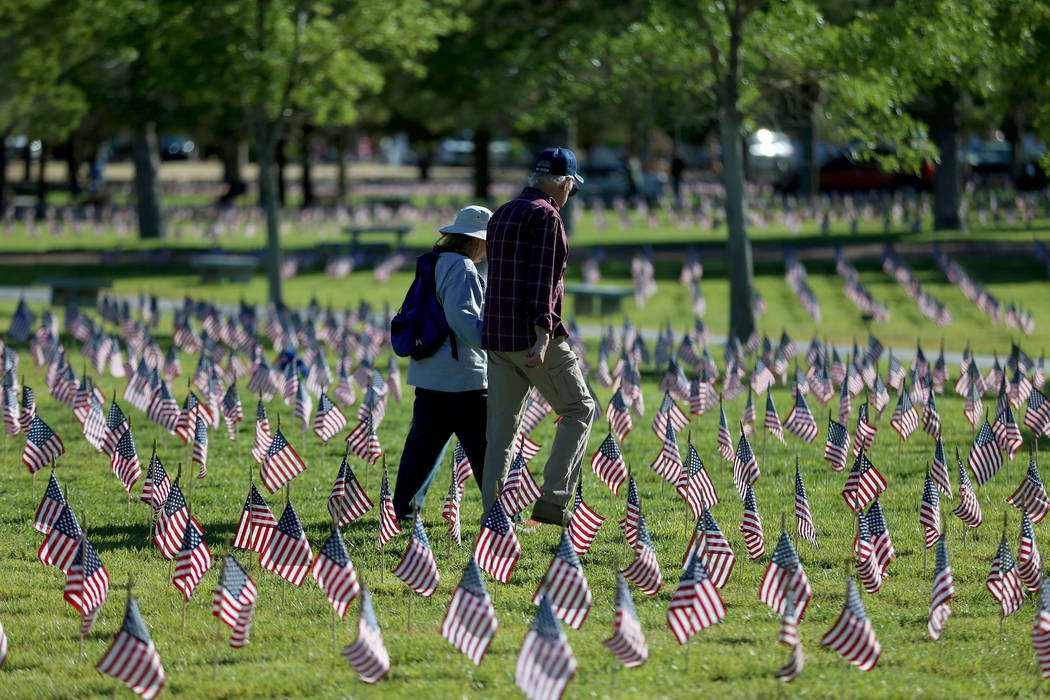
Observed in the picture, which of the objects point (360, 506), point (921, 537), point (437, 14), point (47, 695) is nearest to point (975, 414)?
point (921, 537)

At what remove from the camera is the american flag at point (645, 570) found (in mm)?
6902

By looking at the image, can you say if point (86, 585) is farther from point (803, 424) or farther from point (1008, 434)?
point (1008, 434)

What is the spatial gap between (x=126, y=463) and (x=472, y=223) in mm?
2744

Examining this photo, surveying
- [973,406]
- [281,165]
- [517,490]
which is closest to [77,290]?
[973,406]

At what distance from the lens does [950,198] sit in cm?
3497

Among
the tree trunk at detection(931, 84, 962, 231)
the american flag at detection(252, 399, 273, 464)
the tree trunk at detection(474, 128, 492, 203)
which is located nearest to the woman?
the american flag at detection(252, 399, 273, 464)

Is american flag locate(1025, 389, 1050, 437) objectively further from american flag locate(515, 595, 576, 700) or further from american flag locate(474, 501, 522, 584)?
american flag locate(515, 595, 576, 700)

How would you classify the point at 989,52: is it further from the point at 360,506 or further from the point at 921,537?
the point at 360,506

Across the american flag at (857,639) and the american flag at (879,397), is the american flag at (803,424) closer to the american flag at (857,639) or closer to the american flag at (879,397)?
the american flag at (879,397)

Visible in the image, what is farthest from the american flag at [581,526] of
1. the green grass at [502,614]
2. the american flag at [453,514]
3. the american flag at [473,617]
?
the american flag at [473,617]

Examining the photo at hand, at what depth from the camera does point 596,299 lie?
75.7 feet

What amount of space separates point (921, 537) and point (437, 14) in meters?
13.9

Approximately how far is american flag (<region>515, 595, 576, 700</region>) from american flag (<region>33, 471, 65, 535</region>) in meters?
2.86

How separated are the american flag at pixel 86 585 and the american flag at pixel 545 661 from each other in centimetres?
203
